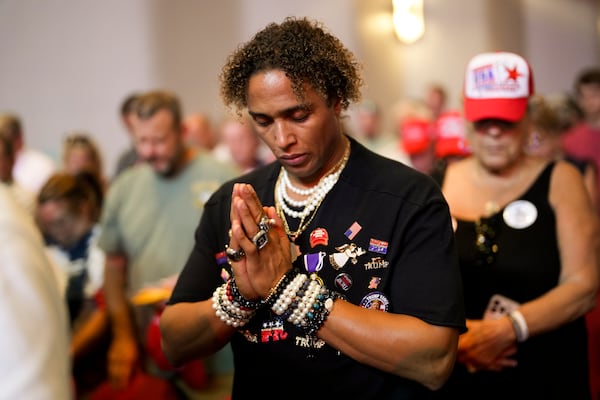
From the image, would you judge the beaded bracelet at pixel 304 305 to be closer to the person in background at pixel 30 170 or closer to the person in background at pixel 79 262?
the person in background at pixel 79 262

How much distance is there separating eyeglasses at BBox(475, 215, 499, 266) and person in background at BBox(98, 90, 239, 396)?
1624mm

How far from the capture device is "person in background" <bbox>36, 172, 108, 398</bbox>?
3.68 meters

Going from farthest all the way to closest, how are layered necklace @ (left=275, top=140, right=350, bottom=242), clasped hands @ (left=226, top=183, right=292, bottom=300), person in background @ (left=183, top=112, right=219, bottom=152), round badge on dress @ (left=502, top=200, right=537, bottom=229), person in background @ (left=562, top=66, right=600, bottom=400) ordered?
person in background @ (left=183, top=112, right=219, bottom=152) < person in background @ (left=562, top=66, right=600, bottom=400) < round badge on dress @ (left=502, top=200, right=537, bottom=229) < layered necklace @ (left=275, top=140, right=350, bottom=242) < clasped hands @ (left=226, top=183, right=292, bottom=300)

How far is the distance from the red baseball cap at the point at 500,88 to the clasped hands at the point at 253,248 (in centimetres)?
118

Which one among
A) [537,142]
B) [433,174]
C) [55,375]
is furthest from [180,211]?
[55,375]

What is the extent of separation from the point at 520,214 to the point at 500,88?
43 centimetres

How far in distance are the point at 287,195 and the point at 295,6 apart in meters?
6.44

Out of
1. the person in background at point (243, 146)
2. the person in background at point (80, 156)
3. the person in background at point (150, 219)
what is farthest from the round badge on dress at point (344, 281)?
the person in background at point (80, 156)

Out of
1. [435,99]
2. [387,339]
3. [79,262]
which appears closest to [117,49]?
[435,99]

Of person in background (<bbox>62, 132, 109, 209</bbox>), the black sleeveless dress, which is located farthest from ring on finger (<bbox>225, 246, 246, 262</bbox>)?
person in background (<bbox>62, 132, 109, 209</bbox>)

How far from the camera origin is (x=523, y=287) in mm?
2420

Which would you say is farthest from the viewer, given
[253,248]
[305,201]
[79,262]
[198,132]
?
[198,132]

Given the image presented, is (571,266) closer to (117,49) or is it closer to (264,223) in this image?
(264,223)

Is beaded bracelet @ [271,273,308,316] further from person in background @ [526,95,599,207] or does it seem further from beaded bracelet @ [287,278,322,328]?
person in background @ [526,95,599,207]
